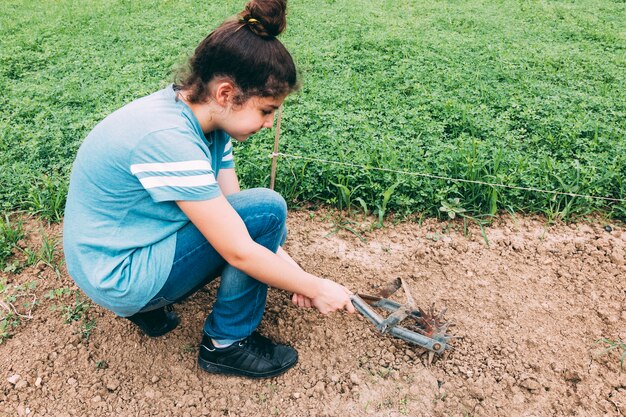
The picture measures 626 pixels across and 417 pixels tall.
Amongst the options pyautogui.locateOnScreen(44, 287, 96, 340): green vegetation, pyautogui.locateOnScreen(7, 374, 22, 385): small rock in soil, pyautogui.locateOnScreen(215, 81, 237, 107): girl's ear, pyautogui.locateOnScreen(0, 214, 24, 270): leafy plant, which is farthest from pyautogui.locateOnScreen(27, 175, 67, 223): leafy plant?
pyautogui.locateOnScreen(215, 81, 237, 107): girl's ear

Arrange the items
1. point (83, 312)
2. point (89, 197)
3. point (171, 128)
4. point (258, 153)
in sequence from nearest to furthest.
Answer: point (171, 128) < point (89, 197) < point (83, 312) < point (258, 153)

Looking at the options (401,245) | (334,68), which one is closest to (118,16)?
(334,68)

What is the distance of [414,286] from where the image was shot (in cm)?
259

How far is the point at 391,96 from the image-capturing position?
4.06 meters

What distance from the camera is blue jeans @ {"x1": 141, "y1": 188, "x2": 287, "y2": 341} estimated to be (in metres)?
1.86

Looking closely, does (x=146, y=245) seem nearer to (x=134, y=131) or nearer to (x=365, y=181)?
(x=134, y=131)

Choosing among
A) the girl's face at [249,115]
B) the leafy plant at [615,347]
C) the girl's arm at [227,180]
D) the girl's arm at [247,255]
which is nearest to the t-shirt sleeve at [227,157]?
the girl's arm at [227,180]

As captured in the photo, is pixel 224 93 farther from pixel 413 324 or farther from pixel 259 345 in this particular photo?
pixel 413 324

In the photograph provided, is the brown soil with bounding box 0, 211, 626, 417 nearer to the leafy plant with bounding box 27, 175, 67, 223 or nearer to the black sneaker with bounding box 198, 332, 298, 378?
the black sneaker with bounding box 198, 332, 298, 378

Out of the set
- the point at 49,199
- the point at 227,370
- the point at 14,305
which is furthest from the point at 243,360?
the point at 49,199

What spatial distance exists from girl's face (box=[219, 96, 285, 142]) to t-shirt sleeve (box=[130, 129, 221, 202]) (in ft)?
0.65

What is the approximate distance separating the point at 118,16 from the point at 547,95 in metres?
5.09

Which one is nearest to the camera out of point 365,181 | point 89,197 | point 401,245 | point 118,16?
point 89,197

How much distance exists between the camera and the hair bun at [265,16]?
65.0 inches
